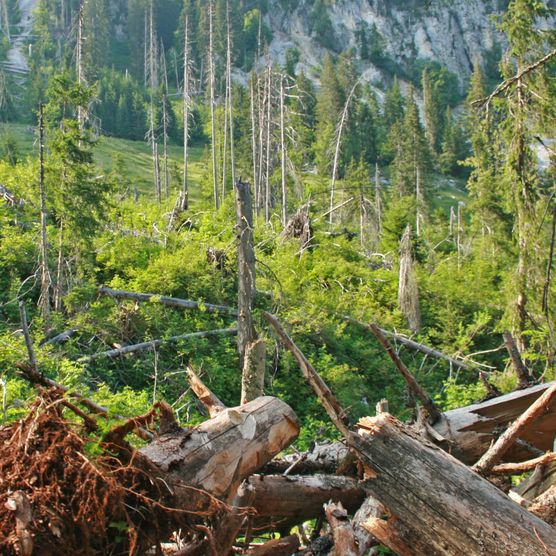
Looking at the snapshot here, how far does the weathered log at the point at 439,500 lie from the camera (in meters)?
3.66

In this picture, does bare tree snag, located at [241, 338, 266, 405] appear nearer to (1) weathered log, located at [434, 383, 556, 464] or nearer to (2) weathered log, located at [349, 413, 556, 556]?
(1) weathered log, located at [434, 383, 556, 464]

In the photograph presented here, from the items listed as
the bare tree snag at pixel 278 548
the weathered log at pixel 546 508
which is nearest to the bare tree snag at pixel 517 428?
the weathered log at pixel 546 508

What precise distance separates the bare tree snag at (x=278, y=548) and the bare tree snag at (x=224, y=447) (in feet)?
1.78

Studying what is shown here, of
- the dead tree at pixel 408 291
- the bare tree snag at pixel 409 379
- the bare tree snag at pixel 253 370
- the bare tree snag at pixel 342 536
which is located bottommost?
the dead tree at pixel 408 291

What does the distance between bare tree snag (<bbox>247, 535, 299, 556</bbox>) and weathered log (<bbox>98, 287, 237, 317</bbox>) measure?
10.0 m

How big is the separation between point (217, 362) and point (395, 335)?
486cm

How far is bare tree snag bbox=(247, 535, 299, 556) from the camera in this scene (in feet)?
13.4

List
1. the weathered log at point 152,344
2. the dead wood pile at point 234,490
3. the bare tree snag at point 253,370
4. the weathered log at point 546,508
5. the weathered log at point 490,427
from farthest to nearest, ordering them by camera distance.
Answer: the weathered log at point 152,344 < the bare tree snag at point 253,370 < the weathered log at point 490,427 < the weathered log at point 546,508 < the dead wood pile at point 234,490

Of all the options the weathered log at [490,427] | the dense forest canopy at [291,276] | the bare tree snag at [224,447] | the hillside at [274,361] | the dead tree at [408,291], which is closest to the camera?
the hillside at [274,361]

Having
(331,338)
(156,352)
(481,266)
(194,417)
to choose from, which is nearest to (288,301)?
(331,338)

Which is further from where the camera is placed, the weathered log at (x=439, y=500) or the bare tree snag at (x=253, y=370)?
the bare tree snag at (x=253, y=370)

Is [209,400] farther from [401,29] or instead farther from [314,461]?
[401,29]

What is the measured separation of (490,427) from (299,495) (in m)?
2.12

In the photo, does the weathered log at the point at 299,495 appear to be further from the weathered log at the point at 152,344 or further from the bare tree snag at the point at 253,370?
the weathered log at the point at 152,344
